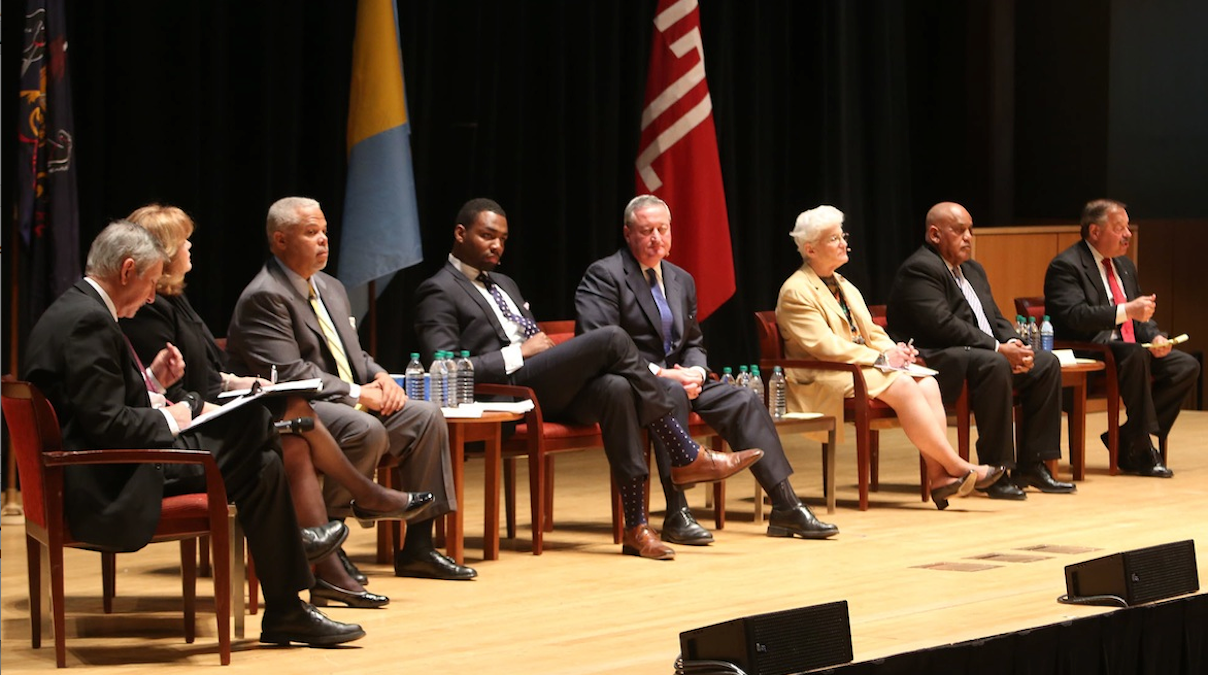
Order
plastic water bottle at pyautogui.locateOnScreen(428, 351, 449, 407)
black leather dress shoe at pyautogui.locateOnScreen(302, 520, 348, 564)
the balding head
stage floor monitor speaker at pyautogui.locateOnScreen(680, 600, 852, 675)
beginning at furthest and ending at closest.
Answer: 1. the balding head
2. plastic water bottle at pyautogui.locateOnScreen(428, 351, 449, 407)
3. black leather dress shoe at pyautogui.locateOnScreen(302, 520, 348, 564)
4. stage floor monitor speaker at pyautogui.locateOnScreen(680, 600, 852, 675)

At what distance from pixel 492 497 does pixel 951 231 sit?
2.44m

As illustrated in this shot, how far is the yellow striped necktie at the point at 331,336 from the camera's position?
16.8ft

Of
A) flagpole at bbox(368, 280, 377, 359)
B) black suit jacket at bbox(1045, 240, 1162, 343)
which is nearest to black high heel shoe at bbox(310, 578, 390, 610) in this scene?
flagpole at bbox(368, 280, 377, 359)

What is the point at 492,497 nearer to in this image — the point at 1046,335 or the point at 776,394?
the point at 776,394

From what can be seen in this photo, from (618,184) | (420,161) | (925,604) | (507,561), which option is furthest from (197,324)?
(618,184)

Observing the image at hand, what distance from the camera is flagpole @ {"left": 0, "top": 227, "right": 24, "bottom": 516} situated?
6.13m

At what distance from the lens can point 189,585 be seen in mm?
4363

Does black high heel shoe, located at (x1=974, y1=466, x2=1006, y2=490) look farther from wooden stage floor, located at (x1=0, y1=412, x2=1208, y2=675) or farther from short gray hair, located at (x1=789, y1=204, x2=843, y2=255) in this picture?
short gray hair, located at (x1=789, y1=204, x2=843, y2=255)

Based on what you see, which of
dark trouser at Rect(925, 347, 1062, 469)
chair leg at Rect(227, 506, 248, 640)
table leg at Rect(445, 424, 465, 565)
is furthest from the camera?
dark trouser at Rect(925, 347, 1062, 469)

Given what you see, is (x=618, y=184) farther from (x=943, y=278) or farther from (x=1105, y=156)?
(x=1105, y=156)

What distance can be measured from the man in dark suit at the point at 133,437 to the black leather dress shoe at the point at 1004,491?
322cm

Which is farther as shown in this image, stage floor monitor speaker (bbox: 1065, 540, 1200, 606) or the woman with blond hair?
the woman with blond hair

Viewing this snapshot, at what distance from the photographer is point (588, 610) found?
4547 millimetres

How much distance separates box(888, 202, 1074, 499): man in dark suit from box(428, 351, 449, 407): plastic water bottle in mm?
2167
